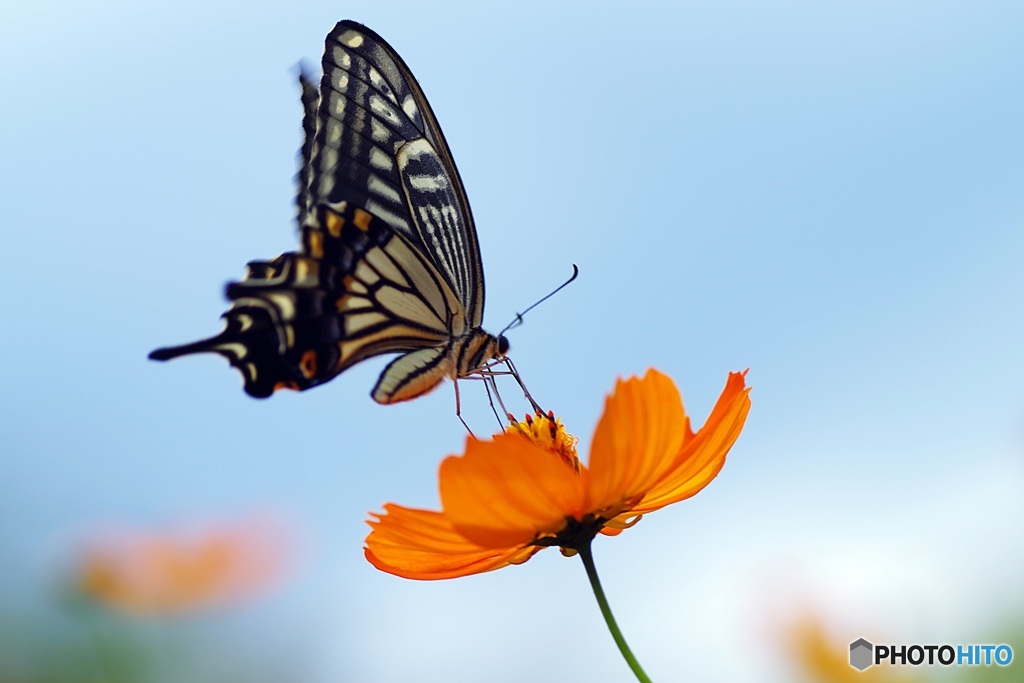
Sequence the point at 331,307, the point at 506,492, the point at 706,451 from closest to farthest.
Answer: the point at 506,492 → the point at 706,451 → the point at 331,307

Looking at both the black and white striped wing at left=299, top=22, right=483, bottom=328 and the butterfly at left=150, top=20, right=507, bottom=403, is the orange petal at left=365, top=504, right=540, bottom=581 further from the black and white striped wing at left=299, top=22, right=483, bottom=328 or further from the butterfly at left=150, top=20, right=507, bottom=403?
the black and white striped wing at left=299, top=22, right=483, bottom=328

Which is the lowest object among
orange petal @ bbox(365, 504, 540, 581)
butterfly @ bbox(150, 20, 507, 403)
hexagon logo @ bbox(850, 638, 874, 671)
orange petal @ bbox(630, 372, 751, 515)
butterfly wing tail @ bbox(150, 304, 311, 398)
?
hexagon logo @ bbox(850, 638, 874, 671)

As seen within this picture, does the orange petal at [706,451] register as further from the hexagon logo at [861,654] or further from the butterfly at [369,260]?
the hexagon logo at [861,654]

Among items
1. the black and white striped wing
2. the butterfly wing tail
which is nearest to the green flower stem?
the butterfly wing tail

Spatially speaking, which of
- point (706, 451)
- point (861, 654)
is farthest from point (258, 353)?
point (861, 654)

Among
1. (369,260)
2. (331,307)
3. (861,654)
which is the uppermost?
(369,260)

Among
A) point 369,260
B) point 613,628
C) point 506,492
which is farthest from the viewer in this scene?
point 369,260

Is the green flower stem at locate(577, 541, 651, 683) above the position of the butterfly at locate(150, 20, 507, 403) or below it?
below

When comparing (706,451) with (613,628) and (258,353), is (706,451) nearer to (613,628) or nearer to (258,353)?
(613,628)
